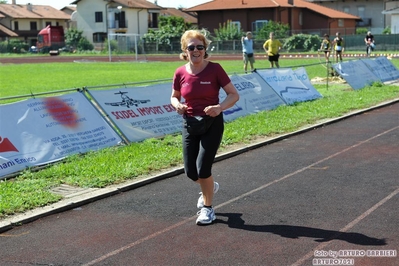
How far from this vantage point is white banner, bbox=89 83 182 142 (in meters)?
12.6

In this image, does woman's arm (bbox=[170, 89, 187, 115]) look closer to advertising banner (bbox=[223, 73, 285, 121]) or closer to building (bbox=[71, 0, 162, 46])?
advertising banner (bbox=[223, 73, 285, 121])

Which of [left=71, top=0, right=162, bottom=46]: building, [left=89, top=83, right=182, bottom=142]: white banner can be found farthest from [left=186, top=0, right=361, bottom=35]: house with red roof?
[left=89, top=83, right=182, bottom=142]: white banner

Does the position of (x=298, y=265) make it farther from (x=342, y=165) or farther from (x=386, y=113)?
(x=386, y=113)

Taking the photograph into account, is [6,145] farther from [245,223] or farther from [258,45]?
[258,45]

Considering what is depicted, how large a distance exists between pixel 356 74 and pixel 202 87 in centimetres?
1682

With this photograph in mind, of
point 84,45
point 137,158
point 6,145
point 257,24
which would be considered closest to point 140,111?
point 137,158

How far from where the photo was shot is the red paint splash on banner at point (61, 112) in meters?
11.3

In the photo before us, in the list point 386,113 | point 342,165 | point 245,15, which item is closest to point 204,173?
point 342,165

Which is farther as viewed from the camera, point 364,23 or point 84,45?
point 364,23

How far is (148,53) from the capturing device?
241 feet

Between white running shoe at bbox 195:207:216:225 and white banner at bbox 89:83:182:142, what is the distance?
5211 millimetres

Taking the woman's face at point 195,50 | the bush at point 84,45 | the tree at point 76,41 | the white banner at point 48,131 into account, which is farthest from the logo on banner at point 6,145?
the tree at point 76,41

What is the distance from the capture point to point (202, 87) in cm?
703

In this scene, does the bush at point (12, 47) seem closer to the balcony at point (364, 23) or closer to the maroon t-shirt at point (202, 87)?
the balcony at point (364, 23)
